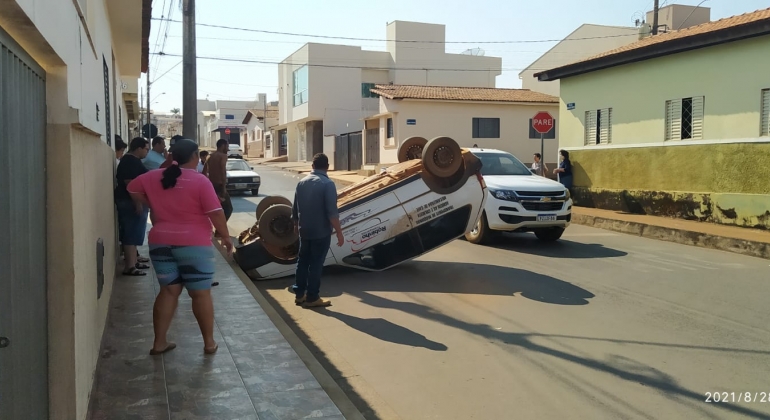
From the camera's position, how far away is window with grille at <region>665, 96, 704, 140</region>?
15.0m

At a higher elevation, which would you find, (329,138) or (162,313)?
(329,138)

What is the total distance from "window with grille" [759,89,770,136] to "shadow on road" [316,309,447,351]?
1031 cm

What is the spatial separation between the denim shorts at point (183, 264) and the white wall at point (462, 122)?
2549cm

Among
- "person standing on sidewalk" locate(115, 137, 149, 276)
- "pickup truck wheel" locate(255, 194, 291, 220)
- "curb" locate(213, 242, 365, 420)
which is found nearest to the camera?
"curb" locate(213, 242, 365, 420)

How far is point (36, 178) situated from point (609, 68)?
1694 centimetres

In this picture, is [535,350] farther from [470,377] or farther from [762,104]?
[762,104]

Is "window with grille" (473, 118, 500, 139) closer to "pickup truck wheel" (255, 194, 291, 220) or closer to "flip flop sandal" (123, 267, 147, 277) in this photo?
"pickup truck wheel" (255, 194, 291, 220)

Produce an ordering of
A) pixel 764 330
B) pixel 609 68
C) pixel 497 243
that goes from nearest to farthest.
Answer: pixel 764 330 < pixel 497 243 < pixel 609 68

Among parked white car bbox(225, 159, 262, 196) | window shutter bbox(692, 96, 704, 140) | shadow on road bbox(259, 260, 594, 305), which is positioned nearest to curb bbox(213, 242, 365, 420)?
shadow on road bbox(259, 260, 594, 305)

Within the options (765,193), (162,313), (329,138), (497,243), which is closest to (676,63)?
(765,193)

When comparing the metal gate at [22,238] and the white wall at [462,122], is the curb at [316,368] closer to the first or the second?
the metal gate at [22,238]

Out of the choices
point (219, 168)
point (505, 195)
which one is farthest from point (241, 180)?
point (505, 195)

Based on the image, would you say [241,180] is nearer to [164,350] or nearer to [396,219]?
[396,219]

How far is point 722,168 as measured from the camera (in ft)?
46.4
